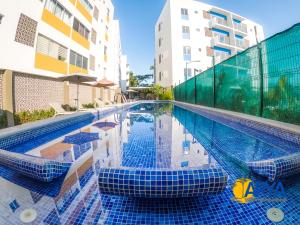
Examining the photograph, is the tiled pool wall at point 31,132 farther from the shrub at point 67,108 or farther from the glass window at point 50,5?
the glass window at point 50,5

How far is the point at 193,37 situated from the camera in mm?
28531

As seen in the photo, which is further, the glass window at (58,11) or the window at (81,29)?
the window at (81,29)

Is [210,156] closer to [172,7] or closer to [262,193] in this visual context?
[262,193]

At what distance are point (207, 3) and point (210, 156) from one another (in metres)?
33.9

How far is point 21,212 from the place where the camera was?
6.46ft

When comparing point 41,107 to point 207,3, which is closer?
point 41,107

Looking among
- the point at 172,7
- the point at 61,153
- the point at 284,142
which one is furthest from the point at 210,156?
the point at 172,7

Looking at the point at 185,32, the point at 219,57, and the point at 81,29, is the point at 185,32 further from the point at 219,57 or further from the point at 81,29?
the point at 81,29

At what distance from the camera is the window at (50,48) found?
10439mm

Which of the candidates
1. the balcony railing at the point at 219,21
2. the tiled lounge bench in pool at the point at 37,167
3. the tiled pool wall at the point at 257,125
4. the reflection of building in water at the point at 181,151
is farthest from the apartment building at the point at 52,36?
the balcony railing at the point at 219,21

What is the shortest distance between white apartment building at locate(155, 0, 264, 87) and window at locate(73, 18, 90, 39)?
47.2 feet

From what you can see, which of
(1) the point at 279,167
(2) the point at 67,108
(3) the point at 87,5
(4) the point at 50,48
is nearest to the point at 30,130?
(1) the point at 279,167

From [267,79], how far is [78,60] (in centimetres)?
1411

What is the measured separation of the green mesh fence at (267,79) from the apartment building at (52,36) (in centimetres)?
1007
